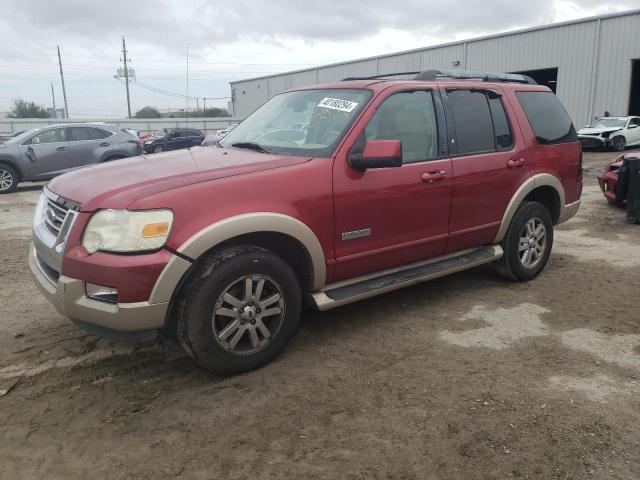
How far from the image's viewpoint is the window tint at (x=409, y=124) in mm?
3941

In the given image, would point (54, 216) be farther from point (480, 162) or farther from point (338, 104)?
point (480, 162)

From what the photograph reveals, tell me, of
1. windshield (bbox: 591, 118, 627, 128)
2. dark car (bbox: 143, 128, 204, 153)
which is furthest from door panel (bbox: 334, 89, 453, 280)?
dark car (bbox: 143, 128, 204, 153)

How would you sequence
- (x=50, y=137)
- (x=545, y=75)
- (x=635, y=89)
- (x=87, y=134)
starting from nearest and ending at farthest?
(x=50, y=137), (x=87, y=134), (x=635, y=89), (x=545, y=75)

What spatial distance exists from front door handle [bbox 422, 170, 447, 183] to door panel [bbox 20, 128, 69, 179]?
11.7m

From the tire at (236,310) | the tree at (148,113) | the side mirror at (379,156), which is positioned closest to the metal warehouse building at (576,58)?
the side mirror at (379,156)

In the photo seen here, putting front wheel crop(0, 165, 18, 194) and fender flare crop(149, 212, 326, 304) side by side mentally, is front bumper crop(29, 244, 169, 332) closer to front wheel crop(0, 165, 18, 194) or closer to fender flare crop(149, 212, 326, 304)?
fender flare crop(149, 212, 326, 304)

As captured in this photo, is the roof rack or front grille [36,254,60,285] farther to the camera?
the roof rack

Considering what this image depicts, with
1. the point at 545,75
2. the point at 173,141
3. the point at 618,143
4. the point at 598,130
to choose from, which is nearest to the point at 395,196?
the point at 598,130

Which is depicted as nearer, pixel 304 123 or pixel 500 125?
pixel 304 123

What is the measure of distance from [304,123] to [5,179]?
37.6 feet

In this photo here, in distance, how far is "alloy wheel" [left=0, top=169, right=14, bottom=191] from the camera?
12898 mm

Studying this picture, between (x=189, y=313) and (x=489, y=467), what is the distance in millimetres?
1748

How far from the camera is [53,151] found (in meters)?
13.3

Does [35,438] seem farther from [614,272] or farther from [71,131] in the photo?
[71,131]
